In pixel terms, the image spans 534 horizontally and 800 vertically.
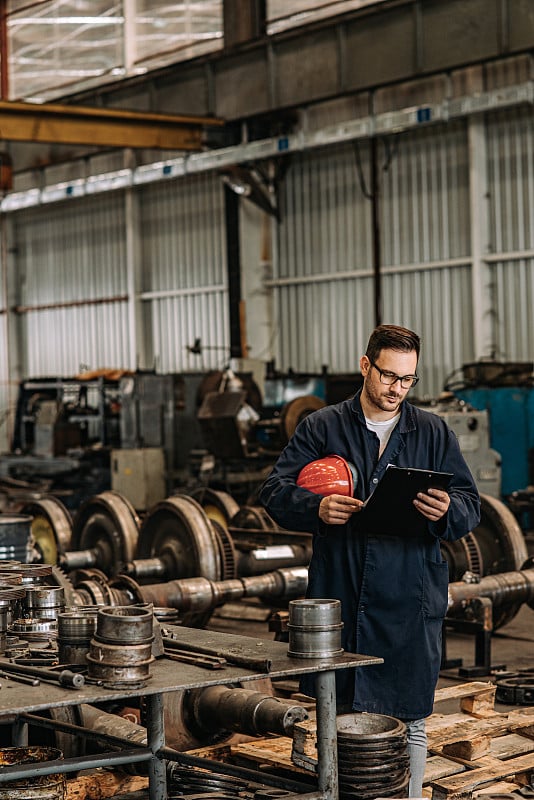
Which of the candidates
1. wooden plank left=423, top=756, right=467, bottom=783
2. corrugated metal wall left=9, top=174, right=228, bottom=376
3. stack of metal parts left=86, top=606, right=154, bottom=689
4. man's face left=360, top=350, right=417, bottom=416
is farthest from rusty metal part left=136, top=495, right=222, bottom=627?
corrugated metal wall left=9, top=174, right=228, bottom=376

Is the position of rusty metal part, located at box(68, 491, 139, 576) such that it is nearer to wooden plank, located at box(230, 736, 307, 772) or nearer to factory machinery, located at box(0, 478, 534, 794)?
factory machinery, located at box(0, 478, 534, 794)

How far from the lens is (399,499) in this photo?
2.96 m

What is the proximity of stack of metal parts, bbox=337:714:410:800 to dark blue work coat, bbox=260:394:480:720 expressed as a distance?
0.07 metres

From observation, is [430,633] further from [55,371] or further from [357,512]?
[55,371]

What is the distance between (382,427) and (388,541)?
30 cm

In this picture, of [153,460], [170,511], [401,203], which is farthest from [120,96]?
[170,511]

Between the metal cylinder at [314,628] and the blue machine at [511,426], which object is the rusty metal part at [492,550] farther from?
the blue machine at [511,426]

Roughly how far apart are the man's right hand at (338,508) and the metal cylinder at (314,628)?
0.22 meters

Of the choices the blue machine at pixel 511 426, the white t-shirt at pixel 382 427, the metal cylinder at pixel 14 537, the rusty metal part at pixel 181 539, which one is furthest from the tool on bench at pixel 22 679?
the blue machine at pixel 511 426

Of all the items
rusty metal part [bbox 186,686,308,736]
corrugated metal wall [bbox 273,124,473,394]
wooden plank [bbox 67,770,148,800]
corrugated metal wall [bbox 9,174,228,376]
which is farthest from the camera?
corrugated metal wall [bbox 9,174,228,376]

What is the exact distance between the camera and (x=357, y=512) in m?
3.04

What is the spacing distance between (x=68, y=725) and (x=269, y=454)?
6924mm

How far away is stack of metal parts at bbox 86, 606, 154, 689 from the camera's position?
2662 mm

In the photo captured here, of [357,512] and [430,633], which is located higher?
[357,512]
